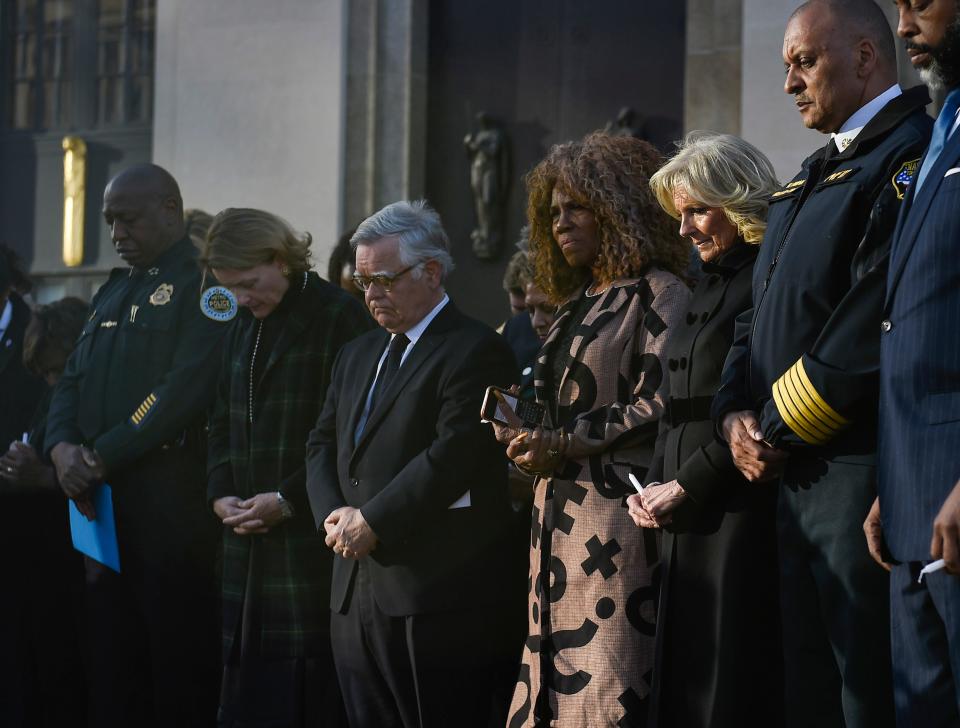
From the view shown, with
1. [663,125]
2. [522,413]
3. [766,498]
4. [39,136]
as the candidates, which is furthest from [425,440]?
[39,136]

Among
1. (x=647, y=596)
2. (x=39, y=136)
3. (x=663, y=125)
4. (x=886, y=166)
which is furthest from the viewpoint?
(x=39, y=136)

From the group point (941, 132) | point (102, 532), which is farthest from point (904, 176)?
point (102, 532)

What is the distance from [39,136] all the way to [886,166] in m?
9.42

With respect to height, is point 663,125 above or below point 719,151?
above

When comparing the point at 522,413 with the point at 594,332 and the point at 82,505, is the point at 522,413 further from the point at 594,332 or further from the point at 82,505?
the point at 82,505

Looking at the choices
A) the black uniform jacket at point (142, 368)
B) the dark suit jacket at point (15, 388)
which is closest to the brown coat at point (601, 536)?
the black uniform jacket at point (142, 368)

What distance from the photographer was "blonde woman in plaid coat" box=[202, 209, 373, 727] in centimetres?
493

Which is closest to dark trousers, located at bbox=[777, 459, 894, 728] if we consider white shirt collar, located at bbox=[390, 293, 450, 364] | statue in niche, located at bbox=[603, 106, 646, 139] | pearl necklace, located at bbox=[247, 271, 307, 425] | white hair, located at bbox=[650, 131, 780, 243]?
white hair, located at bbox=[650, 131, 780, 243]

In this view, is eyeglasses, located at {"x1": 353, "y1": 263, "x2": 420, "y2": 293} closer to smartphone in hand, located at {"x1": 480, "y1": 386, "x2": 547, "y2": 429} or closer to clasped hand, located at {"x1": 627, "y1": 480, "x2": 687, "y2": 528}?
smartphone in hand, located at {"x1": 480, "y1": 386, "x2": 547, "y2": 429}

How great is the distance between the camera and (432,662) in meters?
4.24

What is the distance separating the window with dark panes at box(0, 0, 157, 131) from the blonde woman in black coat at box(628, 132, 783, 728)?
806 centimetres

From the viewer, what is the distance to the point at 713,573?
3.64 metres

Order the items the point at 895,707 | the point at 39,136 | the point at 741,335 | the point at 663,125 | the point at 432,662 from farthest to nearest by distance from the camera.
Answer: the point at 39,136, the point at 663,125, the point at 432,662, the point at 741,335, the point at 895,707

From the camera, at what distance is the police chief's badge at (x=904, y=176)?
3080 mm
